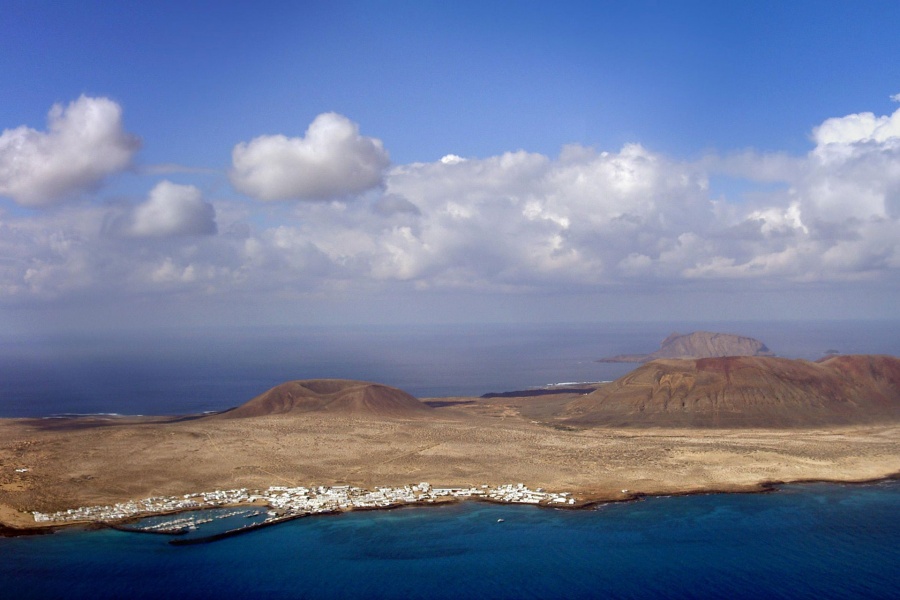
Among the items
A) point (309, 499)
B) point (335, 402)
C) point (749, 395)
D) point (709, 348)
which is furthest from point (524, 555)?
point (709, 348)

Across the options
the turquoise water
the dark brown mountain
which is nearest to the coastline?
the turquoise water

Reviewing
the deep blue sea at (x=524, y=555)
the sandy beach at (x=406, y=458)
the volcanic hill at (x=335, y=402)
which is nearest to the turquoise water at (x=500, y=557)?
the deep blue sea at (x=524, y=555)

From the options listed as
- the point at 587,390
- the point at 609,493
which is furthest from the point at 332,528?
the point at 587,390

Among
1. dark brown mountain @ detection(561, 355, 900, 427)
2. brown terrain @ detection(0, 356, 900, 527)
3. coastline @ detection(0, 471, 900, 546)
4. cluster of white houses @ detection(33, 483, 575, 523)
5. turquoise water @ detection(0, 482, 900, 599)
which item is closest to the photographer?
turquoise water @ detection(0, 482, 900, 599)

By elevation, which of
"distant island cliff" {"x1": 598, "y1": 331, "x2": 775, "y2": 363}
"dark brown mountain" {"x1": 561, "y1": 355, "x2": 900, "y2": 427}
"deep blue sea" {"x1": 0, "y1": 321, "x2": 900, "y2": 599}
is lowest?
"deep blue sea" {"x1": 0, "y1": 321, "x2": 900, "y2": 599}

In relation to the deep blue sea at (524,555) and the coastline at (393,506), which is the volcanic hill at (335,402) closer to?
the coastline at (393,506)

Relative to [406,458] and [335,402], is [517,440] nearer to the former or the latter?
[406,458]

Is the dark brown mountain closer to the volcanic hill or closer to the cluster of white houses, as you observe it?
the volcanic hill
